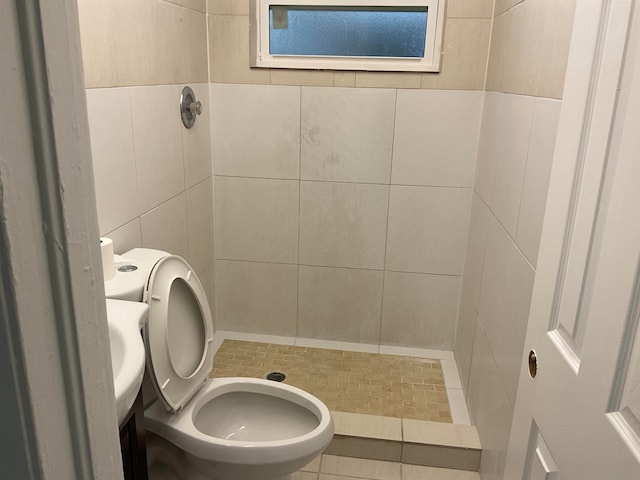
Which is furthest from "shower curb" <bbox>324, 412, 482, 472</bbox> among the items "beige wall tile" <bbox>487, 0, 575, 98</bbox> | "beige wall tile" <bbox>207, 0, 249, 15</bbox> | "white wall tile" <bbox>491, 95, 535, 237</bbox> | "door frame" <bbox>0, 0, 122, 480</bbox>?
"beige wall tile" <bbox>207, 0, 249, 15</bbox>

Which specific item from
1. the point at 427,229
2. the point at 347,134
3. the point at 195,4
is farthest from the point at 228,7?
the point at 427,229

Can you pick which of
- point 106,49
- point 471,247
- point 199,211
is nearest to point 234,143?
point 199,211

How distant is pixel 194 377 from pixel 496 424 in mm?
969

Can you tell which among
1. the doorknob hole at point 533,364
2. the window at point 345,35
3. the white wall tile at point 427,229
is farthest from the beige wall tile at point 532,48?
the doorknob hole at point 533,364

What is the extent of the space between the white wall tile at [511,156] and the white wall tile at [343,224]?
636 mm

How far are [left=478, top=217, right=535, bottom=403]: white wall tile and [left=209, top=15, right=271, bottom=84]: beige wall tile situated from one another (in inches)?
47.4

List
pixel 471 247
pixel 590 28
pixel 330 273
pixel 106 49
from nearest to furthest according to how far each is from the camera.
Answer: pixel 590 28 < pixel 106 49 < pixel 471 247 < pixel 330 273

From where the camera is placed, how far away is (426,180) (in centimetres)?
235

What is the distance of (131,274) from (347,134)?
4.05 feet

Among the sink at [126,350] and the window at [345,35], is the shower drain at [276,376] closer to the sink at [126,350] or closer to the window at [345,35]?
the sink at [126,350]

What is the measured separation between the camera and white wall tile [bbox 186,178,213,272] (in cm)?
222

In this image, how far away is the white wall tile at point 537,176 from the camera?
1.29 m

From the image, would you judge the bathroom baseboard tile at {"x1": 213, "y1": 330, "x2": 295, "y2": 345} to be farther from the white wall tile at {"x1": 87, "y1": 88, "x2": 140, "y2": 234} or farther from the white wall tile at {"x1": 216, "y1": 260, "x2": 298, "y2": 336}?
the white wall tile at {"x1": 87, "y1": 88, "x2": 140, "y2": 234}

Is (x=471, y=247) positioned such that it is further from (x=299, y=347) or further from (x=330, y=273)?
(x=299, y=347)
